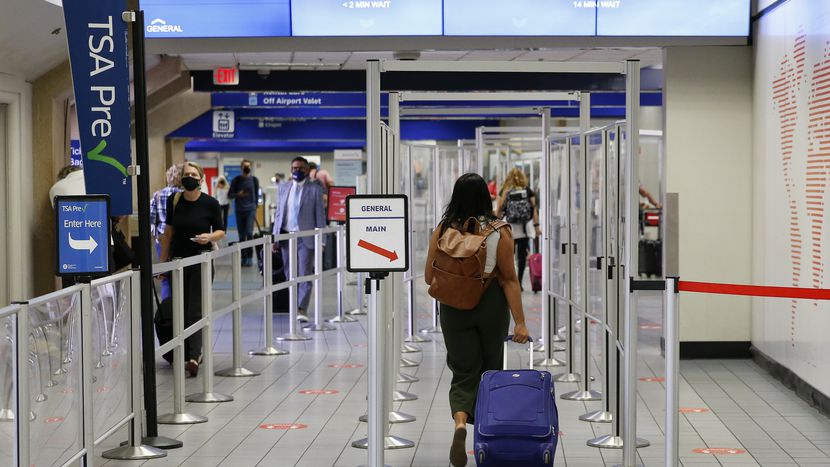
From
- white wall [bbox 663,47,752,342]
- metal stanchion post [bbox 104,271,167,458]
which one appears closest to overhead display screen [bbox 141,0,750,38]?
white wall [bbox 663,47,752,342]

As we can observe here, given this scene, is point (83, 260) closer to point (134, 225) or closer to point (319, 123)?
point (134, 225)

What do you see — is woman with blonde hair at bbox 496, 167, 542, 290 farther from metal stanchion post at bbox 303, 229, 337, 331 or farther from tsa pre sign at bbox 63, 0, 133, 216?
tsa pre sign at bbox 63, 0, 133, 216

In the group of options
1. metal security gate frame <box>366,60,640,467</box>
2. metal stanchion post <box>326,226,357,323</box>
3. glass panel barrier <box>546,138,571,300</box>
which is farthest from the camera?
metal stanchion post <box>326,226,357,323</box>

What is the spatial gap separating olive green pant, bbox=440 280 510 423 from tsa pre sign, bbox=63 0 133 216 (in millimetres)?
1782

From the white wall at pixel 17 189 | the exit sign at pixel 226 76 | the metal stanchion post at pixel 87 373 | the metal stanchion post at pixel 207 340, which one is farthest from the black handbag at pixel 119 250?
the exit sign at pixel 226 76

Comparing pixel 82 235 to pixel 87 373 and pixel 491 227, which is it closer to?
pixel 87 373

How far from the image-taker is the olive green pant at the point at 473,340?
5.92 m

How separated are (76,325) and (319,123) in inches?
849

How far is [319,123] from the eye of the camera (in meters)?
26.5

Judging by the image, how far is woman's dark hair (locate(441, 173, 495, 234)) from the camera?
19.2 feet

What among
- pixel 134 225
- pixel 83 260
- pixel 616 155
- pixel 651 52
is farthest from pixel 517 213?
pixel 83 260

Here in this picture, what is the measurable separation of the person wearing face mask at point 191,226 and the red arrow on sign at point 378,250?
160 inches

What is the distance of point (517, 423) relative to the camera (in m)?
5.32

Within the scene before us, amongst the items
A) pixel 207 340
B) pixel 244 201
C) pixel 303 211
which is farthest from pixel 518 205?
pixel 207 340
